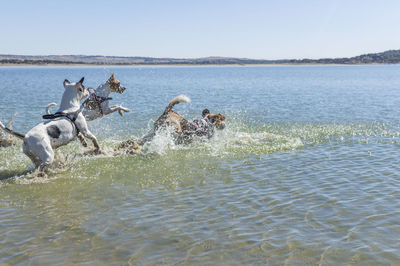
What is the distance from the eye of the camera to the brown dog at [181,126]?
10258 mm

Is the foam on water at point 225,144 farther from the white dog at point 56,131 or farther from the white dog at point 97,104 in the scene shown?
the white dog at point 97,104

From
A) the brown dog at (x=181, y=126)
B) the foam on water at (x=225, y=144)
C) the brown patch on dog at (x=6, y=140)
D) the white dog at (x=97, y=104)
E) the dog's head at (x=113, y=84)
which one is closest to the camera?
the foam on water at (x=225, y=144)

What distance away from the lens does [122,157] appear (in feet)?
32.4

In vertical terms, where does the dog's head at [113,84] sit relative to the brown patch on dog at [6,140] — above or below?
above

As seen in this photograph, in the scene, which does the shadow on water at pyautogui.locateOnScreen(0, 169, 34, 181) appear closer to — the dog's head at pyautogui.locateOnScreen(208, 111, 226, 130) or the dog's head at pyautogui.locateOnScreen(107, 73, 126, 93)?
the dog's head at pyautogui.locateOnScreen(107, 73, 126, 93)

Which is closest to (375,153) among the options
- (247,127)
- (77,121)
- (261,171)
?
(261,171)

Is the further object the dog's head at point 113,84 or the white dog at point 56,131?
the dog's head at point 113,84

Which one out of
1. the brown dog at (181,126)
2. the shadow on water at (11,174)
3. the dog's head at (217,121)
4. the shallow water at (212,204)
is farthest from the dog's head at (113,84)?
the shadow on water at (11,174)

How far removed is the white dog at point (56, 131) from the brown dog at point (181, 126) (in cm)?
195

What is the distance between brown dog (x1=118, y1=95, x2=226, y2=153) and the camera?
10.3m

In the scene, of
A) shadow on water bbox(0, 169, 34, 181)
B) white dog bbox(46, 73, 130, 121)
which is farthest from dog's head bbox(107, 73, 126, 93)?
shadow on water bbox(0, 169, 34, 181)

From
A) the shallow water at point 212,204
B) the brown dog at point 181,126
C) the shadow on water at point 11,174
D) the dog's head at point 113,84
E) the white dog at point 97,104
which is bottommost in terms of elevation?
the shadow on water at point 11,174

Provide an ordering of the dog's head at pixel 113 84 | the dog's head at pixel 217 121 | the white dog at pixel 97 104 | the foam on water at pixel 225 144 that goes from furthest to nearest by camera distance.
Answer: the dog's head at pixel 217 121
the dog's head at pixel 113 84
the white dog at pixel 97 104
the foam on water at pixel 225 144

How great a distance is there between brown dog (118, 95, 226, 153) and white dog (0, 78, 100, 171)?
1.95 meters
